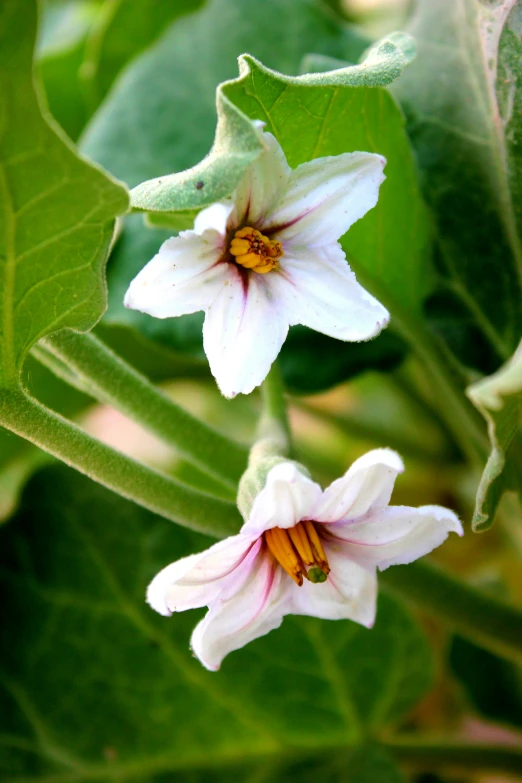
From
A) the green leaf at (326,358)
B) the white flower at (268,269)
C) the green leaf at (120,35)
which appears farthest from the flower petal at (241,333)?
the green leaf at (120,35)

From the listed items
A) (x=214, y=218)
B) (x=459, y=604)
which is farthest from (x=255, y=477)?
(x=459, y=604)

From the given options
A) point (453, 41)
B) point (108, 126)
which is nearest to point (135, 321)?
point (108, 126)

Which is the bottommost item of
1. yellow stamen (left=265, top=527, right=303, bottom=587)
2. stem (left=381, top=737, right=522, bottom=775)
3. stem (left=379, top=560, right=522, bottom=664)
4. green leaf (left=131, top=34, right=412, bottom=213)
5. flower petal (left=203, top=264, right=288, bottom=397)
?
stem (left=381, top=737, right=522, bottom=775)

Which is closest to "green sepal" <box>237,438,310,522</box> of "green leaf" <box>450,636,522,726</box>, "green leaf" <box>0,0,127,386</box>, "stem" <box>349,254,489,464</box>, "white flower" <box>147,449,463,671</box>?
"white flower" <box>147,449,463,671</box>

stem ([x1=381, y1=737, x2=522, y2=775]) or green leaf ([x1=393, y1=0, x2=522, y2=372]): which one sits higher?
green leaf ([x1=393, y1=0, x2=522, y2=372])

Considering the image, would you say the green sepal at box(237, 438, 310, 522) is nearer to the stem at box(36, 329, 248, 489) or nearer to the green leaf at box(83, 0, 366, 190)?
the stem at box(36, 329, 248, 489)

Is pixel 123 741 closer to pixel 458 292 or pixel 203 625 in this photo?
pixel 203 625
